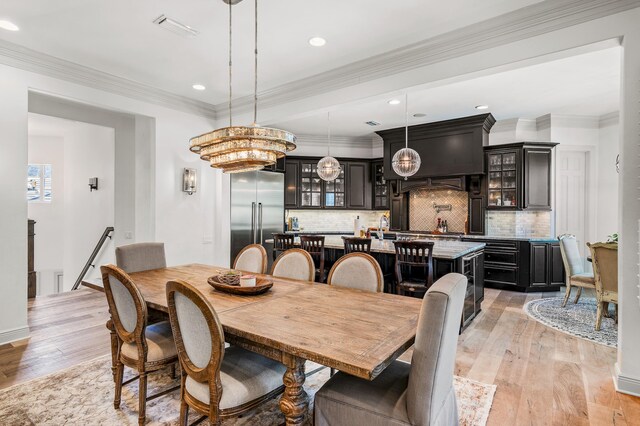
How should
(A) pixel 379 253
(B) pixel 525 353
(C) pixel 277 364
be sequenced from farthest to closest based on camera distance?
(A) pixel 379 253
(B) pixel 525 353
(C) pixel 277 364

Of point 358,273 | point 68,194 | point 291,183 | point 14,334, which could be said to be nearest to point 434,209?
point 291,183

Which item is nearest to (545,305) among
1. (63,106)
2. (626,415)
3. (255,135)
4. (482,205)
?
(482,205)

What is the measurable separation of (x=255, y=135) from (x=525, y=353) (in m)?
3.18

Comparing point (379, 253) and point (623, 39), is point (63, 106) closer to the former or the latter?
point (379, 253)

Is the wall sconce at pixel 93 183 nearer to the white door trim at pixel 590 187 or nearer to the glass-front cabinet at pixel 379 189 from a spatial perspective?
the glass-front cabinet at pixel 379 189

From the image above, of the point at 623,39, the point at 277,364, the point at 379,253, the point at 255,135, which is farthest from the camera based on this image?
the point at 379,253

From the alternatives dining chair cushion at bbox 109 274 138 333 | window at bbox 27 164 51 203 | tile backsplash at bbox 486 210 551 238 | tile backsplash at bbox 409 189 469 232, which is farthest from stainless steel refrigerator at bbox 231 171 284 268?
window at bbox 27 164 51 203

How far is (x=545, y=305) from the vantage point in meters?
5.02

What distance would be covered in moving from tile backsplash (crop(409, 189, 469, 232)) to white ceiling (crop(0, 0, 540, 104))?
13.3 feet

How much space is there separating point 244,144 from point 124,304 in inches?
49.7

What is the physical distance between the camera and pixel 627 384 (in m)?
2.60

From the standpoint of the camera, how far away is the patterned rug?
2.26m

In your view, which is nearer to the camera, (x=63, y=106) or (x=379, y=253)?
(x=379, y=253)

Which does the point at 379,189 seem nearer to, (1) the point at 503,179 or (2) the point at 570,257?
(1) the point at 503,179
